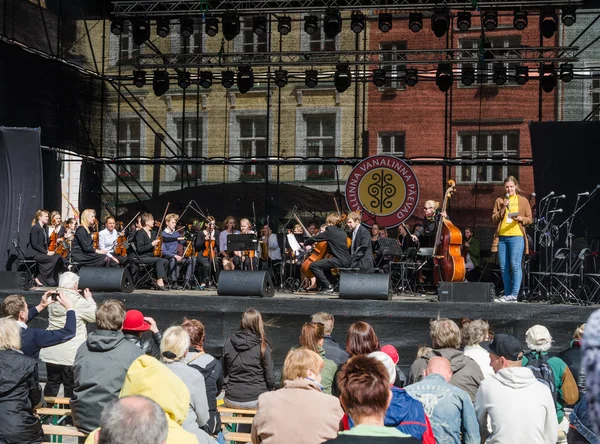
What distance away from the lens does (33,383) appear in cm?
579

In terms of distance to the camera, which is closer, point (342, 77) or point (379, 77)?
point (342, 77)

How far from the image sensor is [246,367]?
7523mm

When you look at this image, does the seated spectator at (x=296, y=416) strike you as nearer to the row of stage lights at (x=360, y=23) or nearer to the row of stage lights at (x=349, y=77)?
the row of stage lights at (x=360, y=23)

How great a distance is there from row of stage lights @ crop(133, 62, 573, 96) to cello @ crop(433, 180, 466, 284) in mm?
5335

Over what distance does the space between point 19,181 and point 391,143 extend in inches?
324

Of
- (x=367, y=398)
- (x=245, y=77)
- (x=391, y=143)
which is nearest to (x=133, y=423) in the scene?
(x=367, y=398)

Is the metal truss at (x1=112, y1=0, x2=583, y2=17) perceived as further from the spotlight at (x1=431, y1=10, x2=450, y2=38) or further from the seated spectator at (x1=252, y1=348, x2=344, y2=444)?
the seated spectator at (x1=252, y1=348, x2=344, y2=444)

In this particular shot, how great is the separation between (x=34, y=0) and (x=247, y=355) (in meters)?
12.4

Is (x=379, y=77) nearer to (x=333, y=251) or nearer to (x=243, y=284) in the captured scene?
(x=333, y=251)

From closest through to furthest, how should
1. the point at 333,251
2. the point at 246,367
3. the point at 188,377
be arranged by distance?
the point at 188,377 → the point at 246,367 → the point at 333,251

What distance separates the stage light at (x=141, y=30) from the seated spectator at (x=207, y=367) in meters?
11.6

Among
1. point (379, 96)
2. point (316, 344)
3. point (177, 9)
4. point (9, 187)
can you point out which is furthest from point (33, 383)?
point (379, 96)

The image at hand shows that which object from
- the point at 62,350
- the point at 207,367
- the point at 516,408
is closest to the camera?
the point at 516,408

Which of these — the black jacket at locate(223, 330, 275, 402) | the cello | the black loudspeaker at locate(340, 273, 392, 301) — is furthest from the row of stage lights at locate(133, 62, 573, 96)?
the black jacket at locate(223, 330, 275, 402)
